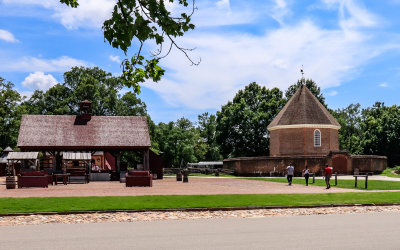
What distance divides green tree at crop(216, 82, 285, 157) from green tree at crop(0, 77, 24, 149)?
29.9 meters

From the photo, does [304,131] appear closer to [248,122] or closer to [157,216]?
[248,122]

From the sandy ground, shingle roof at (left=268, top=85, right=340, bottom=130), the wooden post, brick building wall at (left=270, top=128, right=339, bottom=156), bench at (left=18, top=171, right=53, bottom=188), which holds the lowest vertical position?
the sandy ground

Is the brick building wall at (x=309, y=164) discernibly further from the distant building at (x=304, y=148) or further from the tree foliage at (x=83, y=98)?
the tree foliage at (x=83, y=98)

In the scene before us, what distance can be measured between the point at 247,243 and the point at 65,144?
32.7 metres

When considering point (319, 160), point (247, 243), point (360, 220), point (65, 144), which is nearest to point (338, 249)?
point (247, 243)

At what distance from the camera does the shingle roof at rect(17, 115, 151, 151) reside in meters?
39.1

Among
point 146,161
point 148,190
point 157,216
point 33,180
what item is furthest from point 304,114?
point 157,216

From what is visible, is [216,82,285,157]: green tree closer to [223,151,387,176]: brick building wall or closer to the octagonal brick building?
the octagonal brick building

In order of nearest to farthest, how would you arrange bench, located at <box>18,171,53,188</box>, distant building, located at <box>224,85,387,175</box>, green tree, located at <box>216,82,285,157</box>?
bench, located at <box>18,171,53,188</box>, distant building, located at <box>224,85,387,175</box>, green tree, located at <box>216,82,285,157</box>

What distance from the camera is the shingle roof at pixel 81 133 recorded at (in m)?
39.1

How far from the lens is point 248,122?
2709 inches

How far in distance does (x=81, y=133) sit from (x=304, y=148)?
25899 mm

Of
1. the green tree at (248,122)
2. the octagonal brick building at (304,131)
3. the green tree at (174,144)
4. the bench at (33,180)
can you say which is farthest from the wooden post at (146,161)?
the green tree at (174,144)

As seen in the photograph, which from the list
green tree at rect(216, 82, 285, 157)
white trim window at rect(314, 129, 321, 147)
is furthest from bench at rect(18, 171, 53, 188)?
green tree at rect(216, 82, 285, 157)
